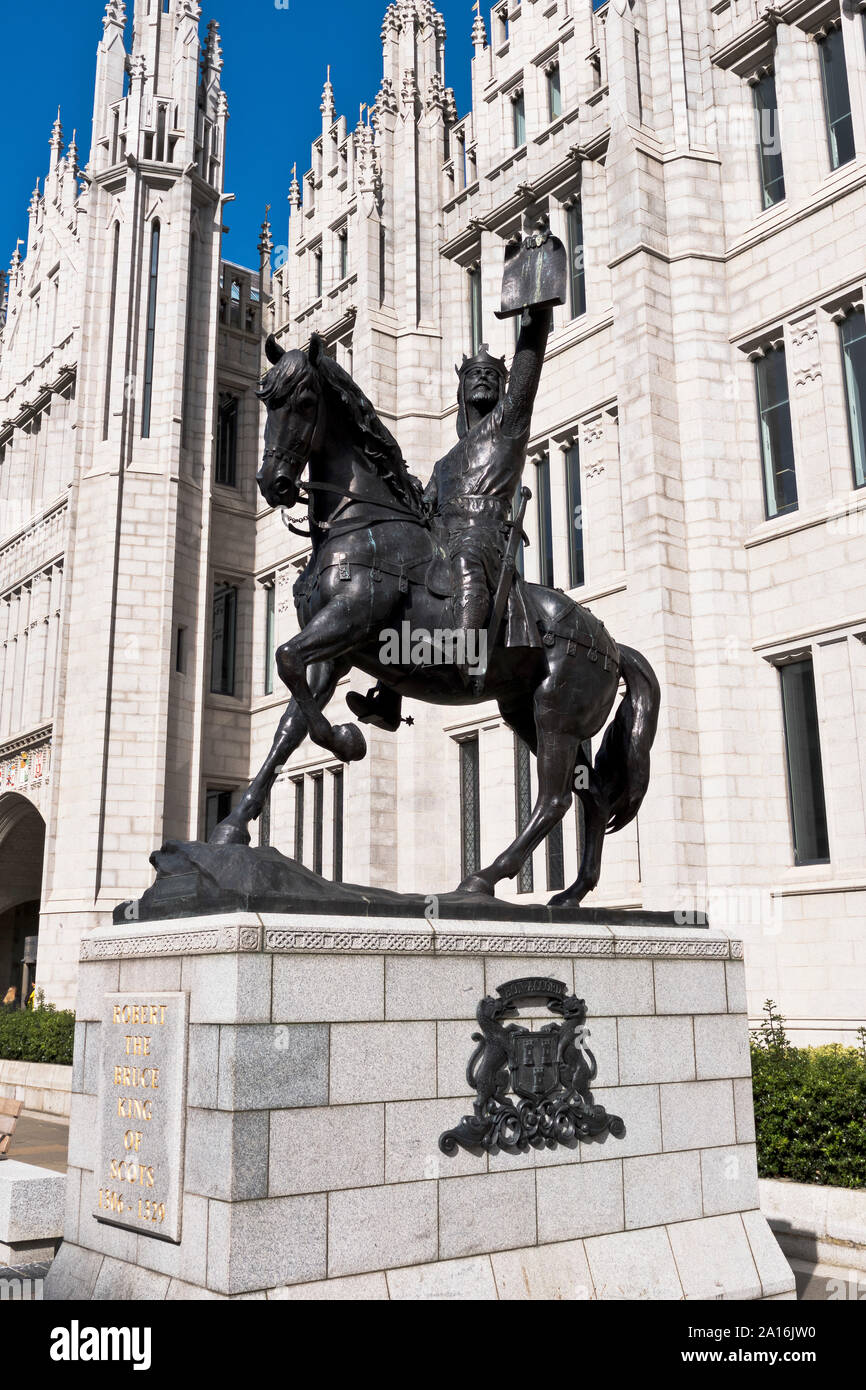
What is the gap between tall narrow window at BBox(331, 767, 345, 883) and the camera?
2630 centimetres

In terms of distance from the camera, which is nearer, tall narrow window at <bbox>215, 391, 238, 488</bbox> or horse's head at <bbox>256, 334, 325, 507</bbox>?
horse's head at <bbox>256, 334, 325, 507</bbox>

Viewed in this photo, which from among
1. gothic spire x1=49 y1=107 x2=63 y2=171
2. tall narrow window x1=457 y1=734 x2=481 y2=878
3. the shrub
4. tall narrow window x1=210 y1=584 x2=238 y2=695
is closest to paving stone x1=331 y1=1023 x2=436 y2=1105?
the shrub

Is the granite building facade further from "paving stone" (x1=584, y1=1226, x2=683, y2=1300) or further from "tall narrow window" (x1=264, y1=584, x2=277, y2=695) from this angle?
"paving stone" (x1=584, y1=1226, x2=683, y2=1300)

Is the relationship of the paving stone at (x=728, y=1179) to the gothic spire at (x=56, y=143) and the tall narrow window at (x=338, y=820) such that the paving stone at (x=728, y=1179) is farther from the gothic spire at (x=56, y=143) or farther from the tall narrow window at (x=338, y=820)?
the gothic spire at (x=56, y=143)

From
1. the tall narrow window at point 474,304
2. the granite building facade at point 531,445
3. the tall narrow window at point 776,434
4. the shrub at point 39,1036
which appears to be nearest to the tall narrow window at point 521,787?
the granite building facade at point 531,445

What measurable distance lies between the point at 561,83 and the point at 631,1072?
77.6 feet

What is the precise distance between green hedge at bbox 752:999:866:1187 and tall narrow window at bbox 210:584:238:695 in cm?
2119

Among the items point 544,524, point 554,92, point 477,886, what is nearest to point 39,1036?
point 544,524

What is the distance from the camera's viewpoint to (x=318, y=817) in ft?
90.0

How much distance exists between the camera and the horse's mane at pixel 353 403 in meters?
→ 7.24

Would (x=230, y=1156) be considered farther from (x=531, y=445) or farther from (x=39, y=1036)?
(x=531, y=445)

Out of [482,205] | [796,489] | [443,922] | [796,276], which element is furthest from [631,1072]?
[482,205]

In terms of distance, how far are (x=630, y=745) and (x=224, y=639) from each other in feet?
77.9
